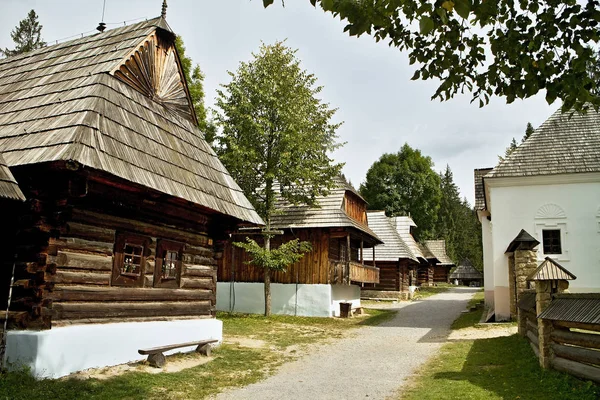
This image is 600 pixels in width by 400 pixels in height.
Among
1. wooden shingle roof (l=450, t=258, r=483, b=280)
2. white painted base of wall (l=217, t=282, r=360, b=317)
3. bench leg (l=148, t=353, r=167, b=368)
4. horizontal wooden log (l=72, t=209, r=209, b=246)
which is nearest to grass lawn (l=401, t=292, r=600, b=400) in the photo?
bench leg (l=148, t=353, r=167, b=368)

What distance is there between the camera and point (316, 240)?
1936cm

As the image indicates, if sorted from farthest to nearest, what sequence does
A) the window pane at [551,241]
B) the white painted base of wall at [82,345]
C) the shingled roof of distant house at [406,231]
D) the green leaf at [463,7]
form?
the shingled roof of distant house at [406,231]
the window pane at [551,241]
the white painted base of wall at [82,345]
the green leaf at [463,7]

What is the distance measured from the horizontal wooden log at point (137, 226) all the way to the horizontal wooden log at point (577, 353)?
708cm

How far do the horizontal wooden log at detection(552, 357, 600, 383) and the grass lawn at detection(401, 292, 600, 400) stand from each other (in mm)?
87

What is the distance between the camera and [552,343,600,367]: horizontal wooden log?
6453mm

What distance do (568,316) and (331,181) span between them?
1240 centimetres

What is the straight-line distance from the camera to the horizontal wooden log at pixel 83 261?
7419mm

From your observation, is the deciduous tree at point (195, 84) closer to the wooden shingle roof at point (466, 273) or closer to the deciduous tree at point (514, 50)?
the deciduous tree at point (514, 50)

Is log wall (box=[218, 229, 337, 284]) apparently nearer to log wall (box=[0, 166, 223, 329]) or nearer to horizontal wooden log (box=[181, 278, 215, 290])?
horizontal wooden log (box=[181, 278, 215, 290])

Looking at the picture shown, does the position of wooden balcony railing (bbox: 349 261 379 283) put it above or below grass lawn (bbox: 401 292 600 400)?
above

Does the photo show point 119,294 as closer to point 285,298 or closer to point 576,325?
point 576,325

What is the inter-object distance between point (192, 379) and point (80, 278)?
2.43 meters

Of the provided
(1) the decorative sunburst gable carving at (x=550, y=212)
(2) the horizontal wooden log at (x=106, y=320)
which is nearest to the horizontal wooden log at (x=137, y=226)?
(2) the horizontal wooden log at (x=106, y=320)

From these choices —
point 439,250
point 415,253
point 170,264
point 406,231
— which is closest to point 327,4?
point 170,264
